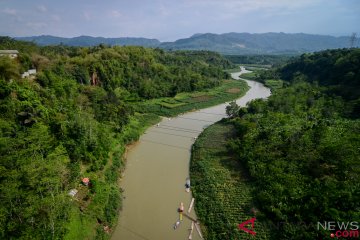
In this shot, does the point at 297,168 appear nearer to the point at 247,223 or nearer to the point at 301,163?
the point at 301,163

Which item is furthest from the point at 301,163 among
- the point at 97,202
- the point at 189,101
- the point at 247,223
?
the point at 189,101

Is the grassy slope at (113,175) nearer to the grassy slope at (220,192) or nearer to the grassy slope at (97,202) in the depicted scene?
the grassy slope at (97,202)

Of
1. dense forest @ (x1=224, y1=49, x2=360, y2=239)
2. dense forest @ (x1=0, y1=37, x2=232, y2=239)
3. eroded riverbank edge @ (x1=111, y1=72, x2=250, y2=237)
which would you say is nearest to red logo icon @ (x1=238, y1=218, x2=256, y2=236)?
dense forest @ (x1=224, y1=49, x2=360, y2=239)

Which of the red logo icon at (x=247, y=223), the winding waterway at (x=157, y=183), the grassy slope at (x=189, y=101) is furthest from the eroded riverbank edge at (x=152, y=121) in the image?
the red logo icon at (x=247, y=223)

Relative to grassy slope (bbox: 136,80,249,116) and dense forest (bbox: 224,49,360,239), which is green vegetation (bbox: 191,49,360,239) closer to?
dense forest (bbox: 224,49,360,239)

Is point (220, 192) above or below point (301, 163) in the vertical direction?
below
